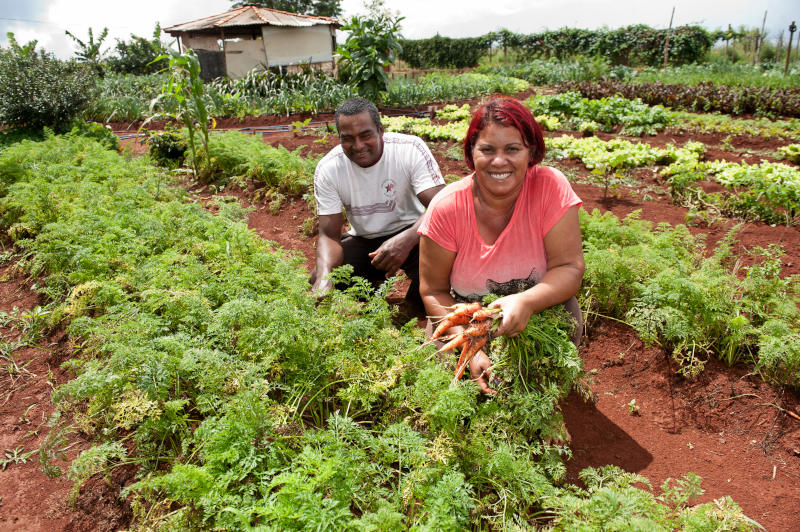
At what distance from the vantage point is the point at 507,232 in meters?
2.56

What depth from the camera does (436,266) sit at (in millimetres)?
2705

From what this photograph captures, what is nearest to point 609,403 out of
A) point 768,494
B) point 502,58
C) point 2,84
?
point 768,494

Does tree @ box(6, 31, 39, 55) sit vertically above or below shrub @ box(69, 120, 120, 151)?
above

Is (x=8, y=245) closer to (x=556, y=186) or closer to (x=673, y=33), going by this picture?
(x=556, y=186)

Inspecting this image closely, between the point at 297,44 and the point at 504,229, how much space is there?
917 inches

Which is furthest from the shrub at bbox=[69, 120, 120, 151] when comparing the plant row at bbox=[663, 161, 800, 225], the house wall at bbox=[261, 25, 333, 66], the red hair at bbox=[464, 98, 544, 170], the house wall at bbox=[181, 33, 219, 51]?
the house wall at bbox=[181, 33, 219, 51]

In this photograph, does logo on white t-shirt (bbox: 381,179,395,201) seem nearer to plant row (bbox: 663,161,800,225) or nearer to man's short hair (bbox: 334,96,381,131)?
man's short hair (bbox: 334,96,381,131)

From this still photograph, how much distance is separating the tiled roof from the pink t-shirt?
2138cm

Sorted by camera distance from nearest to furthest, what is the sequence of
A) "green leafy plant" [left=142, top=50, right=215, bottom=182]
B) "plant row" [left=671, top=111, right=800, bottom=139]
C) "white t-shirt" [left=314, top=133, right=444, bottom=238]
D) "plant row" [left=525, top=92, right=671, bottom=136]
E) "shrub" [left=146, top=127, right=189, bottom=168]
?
"white t-shirt" [left=314, top=133, right=444, bottom=238], "green leafy plant" [left=142, top=50, right=215, bottom=182], "plant row" [left=671, top=111, right=800, bottom=139], "shrub" [left=146, top=127, right=189, bottom=168], "plant row" [left=525, top=92, right=671, bottom=136]

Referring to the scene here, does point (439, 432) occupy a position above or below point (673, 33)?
below

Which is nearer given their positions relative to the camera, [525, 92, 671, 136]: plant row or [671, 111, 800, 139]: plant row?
[671, 111, 800, 139]: plant row

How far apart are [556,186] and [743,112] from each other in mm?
12044

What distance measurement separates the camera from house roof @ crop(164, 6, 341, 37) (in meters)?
20.6

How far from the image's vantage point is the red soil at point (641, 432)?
2318 mm
